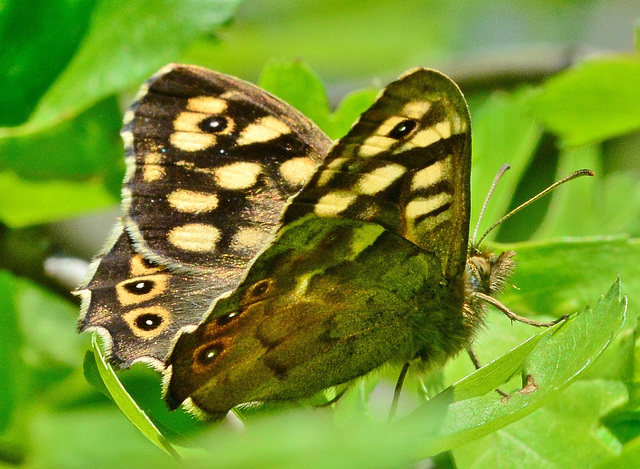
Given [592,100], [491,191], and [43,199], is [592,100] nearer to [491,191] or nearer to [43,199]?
[491,191]

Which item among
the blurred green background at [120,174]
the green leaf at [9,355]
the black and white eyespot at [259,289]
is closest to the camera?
the black and white eyespot at [259,289]

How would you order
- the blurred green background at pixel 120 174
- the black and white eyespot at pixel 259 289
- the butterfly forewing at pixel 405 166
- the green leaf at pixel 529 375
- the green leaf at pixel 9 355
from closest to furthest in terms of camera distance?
the green leaf at pixel 529 375 < the butterfly forewing at pixel 405 166 < the black and white eyespot at pixel 259 289 < the blurred green background at pixel 120 174 < the green leaf at pixel 9 355

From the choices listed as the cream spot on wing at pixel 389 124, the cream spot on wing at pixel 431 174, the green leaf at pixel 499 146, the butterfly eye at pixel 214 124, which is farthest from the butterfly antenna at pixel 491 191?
the butterfly eye at pixel 214 124

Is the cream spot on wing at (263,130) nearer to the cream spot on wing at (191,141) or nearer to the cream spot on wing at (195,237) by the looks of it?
the cream spot on wing at (191,141)

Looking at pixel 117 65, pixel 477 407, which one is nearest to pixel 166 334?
pixel 477 407

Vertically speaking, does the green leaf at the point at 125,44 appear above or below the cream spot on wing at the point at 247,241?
above

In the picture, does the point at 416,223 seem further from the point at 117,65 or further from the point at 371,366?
the point at 117,65

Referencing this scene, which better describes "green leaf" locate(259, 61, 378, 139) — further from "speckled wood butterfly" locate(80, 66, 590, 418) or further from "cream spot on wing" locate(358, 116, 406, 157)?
"cream spot on wing" locate(358, 116, 406, 157)
